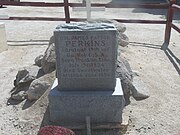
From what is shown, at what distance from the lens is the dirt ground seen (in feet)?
13.4

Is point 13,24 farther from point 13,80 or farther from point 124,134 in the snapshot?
point 124,134

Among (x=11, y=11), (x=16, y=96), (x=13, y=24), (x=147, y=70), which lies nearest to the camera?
(x=16, y=96)

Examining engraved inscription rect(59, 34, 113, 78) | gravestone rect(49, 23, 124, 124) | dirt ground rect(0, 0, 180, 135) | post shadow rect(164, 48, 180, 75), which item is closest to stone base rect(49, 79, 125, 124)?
gravestone rect(49, 23, 124, 124)

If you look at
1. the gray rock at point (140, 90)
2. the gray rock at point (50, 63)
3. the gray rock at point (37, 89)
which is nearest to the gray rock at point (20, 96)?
the gray rock at point (37, 89)

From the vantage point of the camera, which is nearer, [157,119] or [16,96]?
[157,119]

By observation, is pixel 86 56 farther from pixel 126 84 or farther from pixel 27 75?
pixel 27 75

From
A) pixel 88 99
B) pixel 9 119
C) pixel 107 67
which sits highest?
pixel 107 67

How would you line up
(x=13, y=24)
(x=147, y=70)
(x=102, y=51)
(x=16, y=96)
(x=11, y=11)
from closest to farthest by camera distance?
1. (x=102, y=51)
2. (x=16, y=96)
3. (x=147, y=70)
4. (x=13, y=24)
5. (x=11, y=11)

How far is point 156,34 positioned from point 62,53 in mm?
6468

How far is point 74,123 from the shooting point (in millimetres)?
3875

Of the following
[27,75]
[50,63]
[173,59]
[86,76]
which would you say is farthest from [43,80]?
[173,59]

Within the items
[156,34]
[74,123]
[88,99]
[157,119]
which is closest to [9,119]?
[74,123]

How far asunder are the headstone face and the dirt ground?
2.40 feet

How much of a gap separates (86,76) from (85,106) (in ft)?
1.32
